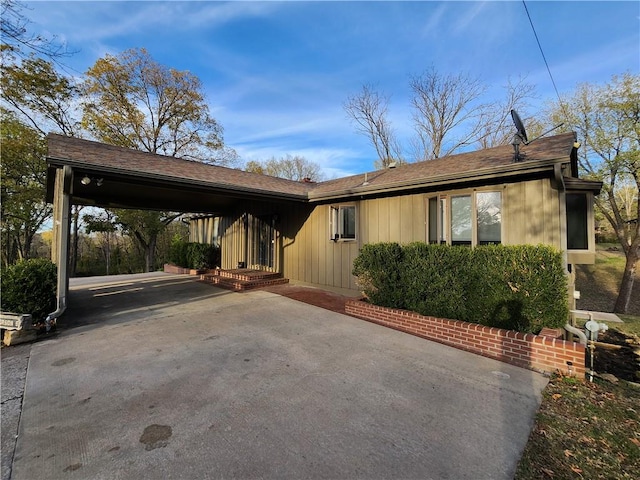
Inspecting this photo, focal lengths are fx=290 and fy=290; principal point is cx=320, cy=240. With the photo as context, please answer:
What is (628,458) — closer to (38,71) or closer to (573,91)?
(573,91)

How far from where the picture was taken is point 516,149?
17.6ft

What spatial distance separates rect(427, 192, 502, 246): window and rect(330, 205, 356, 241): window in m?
2.27

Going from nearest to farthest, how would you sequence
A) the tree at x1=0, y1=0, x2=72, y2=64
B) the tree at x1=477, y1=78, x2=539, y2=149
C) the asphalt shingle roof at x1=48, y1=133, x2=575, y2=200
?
the tree at x1=0, y1=0, x2=72, y2=64, the asphalt shingle roof at x1=48, y1=133, x2=575, y2=200, the tree at x1=477, y1=78, x2=539, y2=149

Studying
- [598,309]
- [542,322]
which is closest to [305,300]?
[542,322]

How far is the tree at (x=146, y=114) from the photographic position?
16.2 m

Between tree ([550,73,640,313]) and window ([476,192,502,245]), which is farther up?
tree ([550,73,640,313])

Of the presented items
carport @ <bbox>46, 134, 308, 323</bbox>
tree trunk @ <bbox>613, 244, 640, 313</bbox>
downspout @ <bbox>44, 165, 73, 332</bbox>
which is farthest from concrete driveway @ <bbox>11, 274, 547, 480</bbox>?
tree trunk @ <bbox>613, 244, 640, 313</bbox>

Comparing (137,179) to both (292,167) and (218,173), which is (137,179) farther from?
(292,167)

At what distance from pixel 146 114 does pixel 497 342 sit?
21.3m

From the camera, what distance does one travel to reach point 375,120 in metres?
19.6

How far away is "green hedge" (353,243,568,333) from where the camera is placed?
4.22 m

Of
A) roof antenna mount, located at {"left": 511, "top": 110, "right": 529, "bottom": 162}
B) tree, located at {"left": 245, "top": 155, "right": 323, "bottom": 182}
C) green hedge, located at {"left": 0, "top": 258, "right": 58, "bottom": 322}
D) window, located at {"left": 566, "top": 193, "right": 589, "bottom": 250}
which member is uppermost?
tree, located at {"left": 245, "top": 155, "right": 323, "bottom": 182}

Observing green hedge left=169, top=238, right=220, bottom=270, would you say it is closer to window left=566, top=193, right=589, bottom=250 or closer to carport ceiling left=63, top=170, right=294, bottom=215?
carport ceiling left=63, top=170, right=294, bottom=215

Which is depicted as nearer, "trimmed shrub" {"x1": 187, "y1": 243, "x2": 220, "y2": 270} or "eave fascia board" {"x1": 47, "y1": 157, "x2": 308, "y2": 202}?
"eave fascia board" {"x1": 47, "y1": 157, "x2": 308, "y2": 202}
